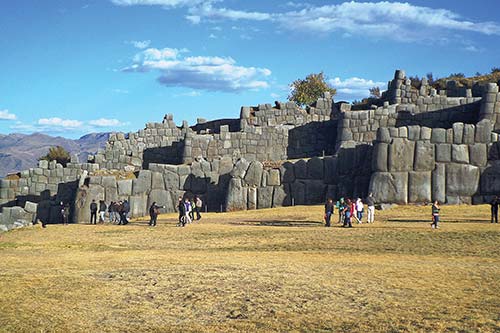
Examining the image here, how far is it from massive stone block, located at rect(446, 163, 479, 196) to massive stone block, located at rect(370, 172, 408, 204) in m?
2.24

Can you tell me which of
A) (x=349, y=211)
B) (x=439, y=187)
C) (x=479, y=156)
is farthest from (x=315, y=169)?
(x=349, y=211)

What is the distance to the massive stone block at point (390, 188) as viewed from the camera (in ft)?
110

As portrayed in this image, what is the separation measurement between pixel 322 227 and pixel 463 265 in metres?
11.1

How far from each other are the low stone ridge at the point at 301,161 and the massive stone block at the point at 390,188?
51 millimetres

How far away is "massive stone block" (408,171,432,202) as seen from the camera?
33625 mm

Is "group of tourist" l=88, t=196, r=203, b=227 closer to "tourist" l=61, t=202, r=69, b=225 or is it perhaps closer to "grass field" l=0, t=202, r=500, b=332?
"tourist" l=61, t=202, r=69, b=225

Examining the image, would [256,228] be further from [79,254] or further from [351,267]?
[351,267]

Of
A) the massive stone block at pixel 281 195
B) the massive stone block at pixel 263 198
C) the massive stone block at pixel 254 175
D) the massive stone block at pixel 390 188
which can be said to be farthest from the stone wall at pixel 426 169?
the massive stone block at pixel 254 175

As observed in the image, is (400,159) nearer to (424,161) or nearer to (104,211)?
(424,161)

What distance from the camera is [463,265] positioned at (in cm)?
1802

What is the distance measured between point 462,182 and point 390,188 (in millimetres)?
3694

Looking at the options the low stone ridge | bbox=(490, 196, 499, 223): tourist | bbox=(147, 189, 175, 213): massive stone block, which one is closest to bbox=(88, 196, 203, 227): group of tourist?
the low stone ridge

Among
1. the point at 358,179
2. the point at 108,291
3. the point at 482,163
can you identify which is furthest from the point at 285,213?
the point at 108,291

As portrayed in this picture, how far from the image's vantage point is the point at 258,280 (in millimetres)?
15688
